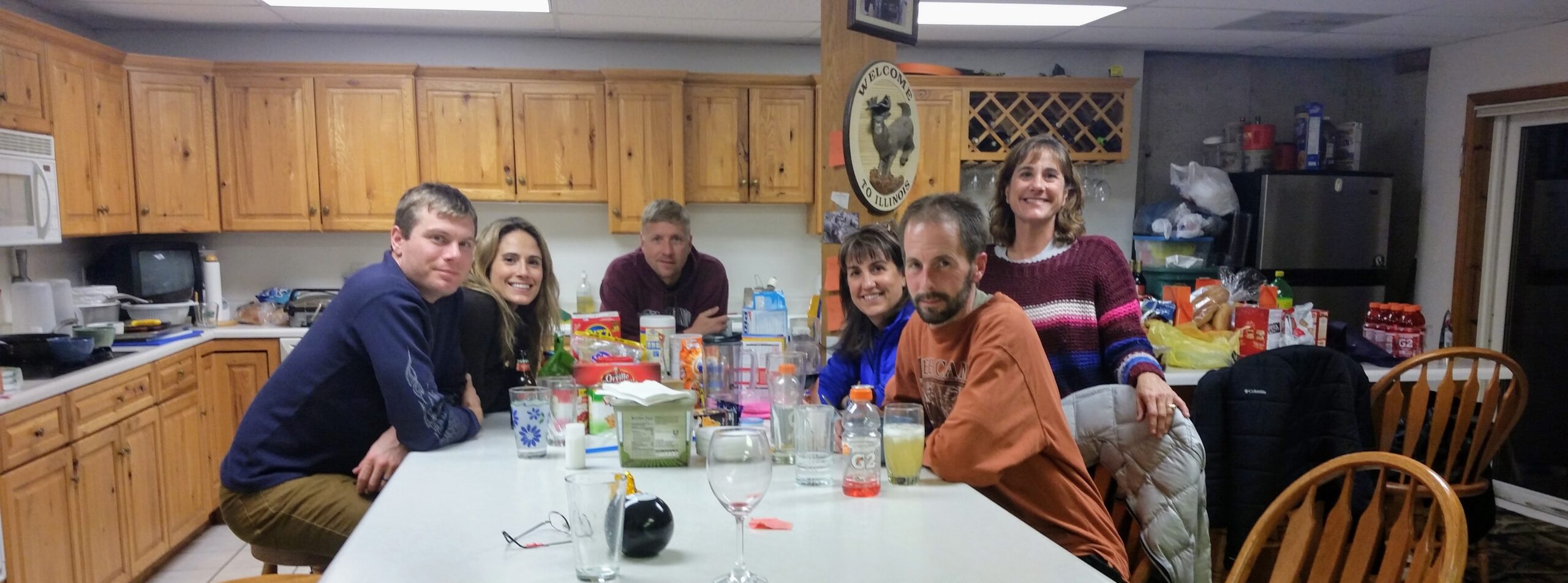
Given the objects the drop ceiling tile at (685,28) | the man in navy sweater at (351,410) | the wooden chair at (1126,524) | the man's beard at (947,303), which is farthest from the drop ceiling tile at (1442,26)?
the man in navy sweater at (351,410)

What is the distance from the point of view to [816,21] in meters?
4.30

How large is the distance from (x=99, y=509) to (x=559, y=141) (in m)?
2.48

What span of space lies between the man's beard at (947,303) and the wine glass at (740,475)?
1.85 feet

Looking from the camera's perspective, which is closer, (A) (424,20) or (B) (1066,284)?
(B) (1066,284)

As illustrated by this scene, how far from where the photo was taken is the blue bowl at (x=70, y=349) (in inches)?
116

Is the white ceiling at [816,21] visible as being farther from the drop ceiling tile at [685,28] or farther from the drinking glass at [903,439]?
the drinking glass at [903,439]

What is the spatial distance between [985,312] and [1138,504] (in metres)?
0.66

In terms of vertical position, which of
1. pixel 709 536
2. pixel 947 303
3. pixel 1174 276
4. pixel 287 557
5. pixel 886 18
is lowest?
pixel 287 557

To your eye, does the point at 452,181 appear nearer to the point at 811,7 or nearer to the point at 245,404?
the point at 245,404

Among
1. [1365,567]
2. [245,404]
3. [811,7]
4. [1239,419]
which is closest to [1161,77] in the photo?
[811,7]

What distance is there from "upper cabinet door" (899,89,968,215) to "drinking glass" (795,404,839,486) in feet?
10.5

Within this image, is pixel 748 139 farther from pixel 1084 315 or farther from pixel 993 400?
pixel 993 400

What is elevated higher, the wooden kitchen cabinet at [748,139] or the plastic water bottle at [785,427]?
the wooden kitchen cabinet at [748,139]

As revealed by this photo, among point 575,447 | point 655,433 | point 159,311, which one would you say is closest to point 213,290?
point 159,311
